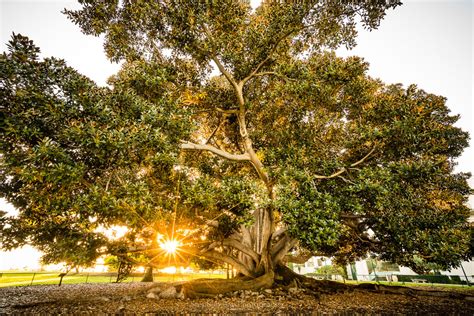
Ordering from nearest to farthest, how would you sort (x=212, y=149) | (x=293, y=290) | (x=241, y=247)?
(x=212, y=149), (x=293, y=290), (x=241, y=247)

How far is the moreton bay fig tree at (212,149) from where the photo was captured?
17.6 ft

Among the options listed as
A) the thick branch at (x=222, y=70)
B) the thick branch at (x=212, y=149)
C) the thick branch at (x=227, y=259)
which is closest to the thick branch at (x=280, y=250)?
the thick branch at (x=227, y=259)

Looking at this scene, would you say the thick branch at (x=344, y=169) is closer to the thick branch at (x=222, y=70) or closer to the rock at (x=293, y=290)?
the thick branch at (x=222, y=70)

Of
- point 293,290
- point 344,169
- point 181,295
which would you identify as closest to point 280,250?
point 293,290

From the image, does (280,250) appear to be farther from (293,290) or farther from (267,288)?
(267,288)

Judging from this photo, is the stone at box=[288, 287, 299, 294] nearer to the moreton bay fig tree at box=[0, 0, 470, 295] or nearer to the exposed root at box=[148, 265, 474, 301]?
the exposed root at box=[148, 265, 474, 301]

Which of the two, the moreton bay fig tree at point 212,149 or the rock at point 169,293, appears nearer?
the moreton bay fig tree at point 212,149

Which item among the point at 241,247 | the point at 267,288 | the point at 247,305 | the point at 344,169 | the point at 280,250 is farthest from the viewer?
the point at 280,250

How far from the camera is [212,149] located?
28.8 feet

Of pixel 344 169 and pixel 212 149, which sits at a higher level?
pixel 212 149

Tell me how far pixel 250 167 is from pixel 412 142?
22.3 ft

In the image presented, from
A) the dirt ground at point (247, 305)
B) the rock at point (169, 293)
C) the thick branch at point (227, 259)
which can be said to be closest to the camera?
the dirt ground at point (247, 305)

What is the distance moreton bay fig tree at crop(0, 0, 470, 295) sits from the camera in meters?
5.38

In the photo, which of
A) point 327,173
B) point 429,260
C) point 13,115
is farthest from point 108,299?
point 429,260
